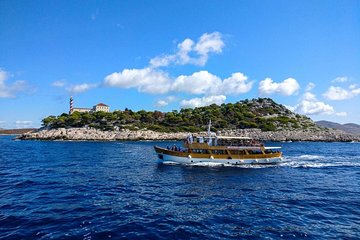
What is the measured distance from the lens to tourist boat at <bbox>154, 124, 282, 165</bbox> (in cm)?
5347

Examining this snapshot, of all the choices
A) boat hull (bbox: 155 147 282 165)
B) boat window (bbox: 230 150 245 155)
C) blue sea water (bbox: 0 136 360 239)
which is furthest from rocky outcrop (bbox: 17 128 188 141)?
blue sea water (bbox: 0 136 360 239)

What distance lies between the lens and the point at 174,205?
25.7 m

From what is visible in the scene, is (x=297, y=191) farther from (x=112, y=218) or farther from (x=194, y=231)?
(x=112, y=218)

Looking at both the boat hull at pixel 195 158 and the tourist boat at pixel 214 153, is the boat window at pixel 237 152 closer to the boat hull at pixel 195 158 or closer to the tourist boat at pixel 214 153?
the tourist boat at pixel 214 153

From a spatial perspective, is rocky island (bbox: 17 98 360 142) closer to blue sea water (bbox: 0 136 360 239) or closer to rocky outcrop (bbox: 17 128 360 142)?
rocky outcrop (bbox: 17 128 360 142)

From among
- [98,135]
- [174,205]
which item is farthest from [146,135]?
[174,205]

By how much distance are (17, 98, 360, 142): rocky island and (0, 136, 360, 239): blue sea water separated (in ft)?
322

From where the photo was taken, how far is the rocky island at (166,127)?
13988 centimetres

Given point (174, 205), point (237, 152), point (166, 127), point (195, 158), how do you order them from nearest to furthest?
point (174, 205)
point (195, 158)
point (237, 152)
point (166, 127)

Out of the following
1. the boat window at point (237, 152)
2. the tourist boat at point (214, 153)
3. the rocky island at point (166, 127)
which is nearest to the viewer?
the tourist boat at point (214, 153)

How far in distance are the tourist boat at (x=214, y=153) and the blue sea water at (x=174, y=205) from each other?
944 centimetres

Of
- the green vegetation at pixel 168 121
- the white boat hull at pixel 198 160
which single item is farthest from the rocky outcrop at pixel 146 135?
the white boat hull at pixel 198 160

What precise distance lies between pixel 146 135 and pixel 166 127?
993 inches

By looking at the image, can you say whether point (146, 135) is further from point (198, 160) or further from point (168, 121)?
point (198, 160)
